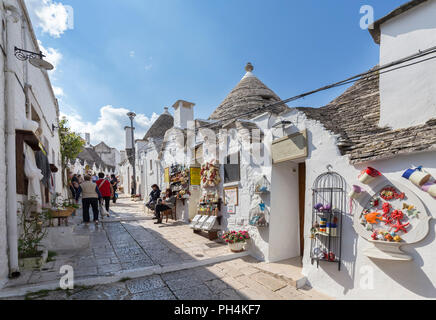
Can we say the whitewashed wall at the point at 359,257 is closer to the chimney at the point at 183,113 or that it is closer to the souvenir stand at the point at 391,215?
the souvenir stand at the point at 391,215

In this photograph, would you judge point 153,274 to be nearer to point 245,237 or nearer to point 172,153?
point 245,237

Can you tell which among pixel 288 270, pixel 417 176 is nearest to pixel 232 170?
pixel 288 270

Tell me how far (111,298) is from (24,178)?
2942 mm

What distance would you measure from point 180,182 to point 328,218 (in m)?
6.12

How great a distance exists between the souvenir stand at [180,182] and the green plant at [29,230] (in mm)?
4540

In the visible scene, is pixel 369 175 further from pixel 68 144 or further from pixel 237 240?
pixel 68 144

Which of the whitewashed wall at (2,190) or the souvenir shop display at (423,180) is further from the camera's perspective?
the whitewashed wall at (2,190)

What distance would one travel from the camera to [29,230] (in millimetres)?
4418

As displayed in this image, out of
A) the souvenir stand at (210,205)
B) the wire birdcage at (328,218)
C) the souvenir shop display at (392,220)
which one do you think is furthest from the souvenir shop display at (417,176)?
the souvenir stand at (210,205)

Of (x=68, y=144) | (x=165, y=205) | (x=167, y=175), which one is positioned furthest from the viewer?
(x=68, y=144)

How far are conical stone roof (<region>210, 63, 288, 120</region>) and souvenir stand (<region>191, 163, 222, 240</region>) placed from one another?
2.69 meters

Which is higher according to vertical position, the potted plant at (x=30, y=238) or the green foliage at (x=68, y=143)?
the green foliage at (x=68, y=143)

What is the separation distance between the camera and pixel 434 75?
11.4 ft

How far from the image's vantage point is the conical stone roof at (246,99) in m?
8.63
